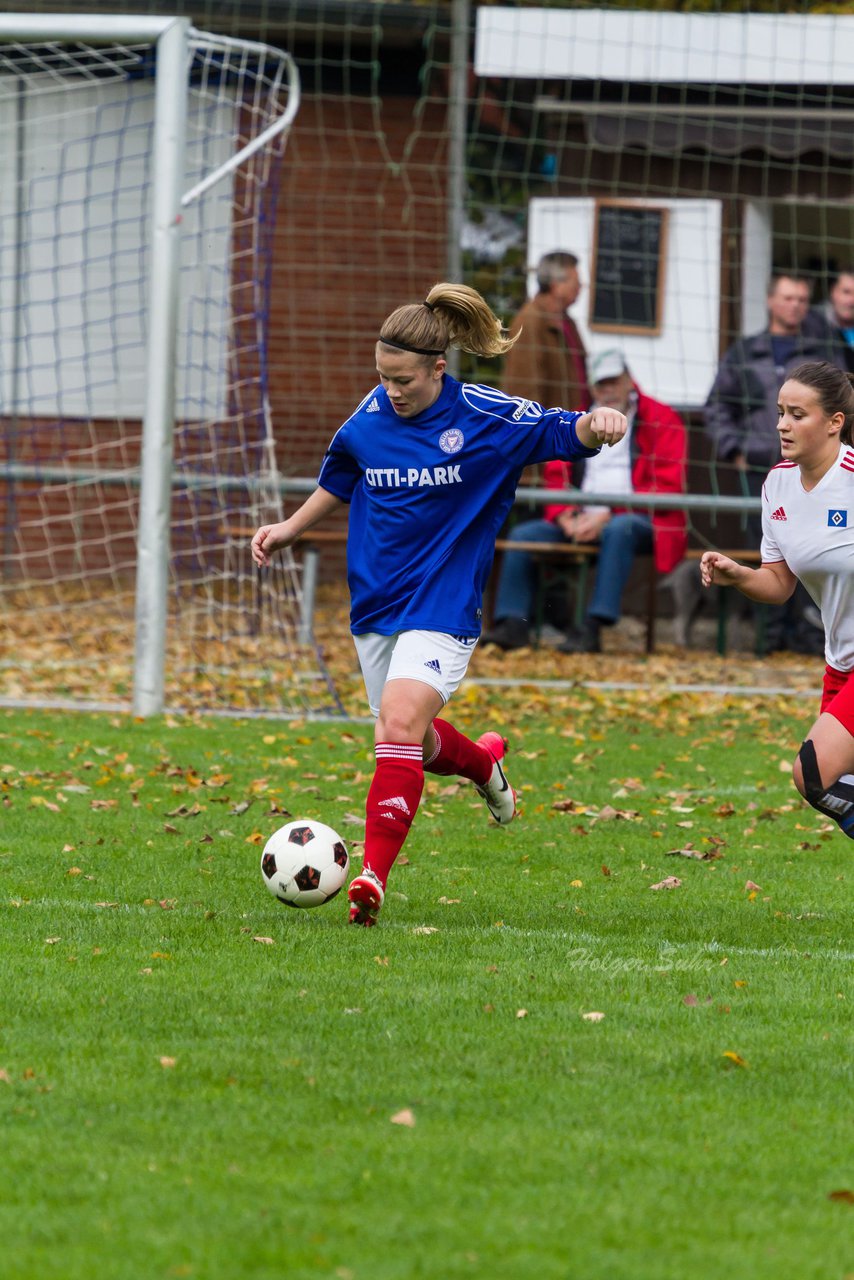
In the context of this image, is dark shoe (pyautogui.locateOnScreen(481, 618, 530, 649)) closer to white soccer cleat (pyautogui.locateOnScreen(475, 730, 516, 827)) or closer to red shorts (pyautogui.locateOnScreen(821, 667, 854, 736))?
white soccer cleat (pyautogui.locateOnScreen(475, 730, 516, 827))

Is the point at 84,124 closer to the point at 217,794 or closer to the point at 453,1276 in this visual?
the point at 217,794

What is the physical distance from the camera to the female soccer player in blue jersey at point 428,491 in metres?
5.57

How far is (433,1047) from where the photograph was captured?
4105mm

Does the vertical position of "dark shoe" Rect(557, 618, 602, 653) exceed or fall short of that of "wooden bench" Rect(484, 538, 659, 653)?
it falls short

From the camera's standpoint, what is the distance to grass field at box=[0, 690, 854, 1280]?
302cm

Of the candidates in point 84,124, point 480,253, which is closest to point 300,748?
point 480,253

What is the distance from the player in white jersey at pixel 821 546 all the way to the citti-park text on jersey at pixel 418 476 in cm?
85

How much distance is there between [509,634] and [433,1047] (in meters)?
9.43

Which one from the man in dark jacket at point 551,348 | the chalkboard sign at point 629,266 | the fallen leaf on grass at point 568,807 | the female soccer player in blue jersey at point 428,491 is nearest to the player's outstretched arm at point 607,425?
the female soccer player in blue jersey at point 428,491

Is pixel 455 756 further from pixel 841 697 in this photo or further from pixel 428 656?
pixel 841 697

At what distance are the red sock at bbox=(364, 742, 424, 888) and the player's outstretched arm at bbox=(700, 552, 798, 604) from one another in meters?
1.06

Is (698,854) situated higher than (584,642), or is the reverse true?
(698,854)

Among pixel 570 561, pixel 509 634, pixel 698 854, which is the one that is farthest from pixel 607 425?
pixel 570 561

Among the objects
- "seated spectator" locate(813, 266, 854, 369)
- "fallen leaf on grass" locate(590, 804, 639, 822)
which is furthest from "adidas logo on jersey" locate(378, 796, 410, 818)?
"seated spectator" locate(813, 266, 854, 369)
